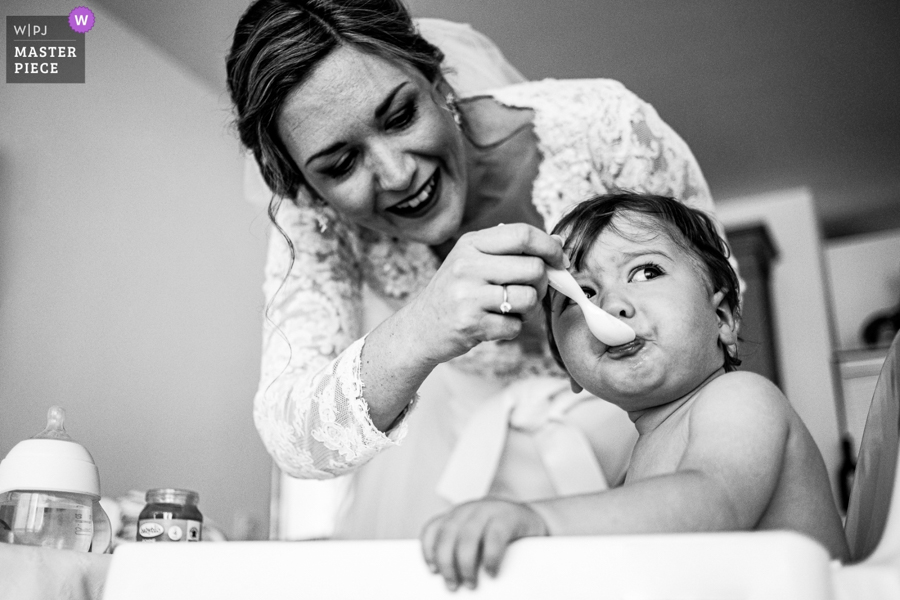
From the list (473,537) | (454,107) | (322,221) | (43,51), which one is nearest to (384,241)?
(322,221)

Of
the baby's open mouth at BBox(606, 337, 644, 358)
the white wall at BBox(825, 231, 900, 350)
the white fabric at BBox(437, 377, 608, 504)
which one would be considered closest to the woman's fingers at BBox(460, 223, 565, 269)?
the baby's open mouth at BBox(606, 337, 644, 358)

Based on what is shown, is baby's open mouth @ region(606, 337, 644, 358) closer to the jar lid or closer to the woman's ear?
the woman's ear

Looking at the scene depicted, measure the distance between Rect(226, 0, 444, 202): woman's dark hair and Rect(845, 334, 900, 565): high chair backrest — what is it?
73 centimetres

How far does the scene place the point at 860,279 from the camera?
12.6ft

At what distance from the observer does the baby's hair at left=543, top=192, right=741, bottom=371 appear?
817 millimetres

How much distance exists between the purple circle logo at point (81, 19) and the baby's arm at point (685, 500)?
183 centimetres

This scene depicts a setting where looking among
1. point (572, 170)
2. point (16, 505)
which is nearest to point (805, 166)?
point (572, 170)

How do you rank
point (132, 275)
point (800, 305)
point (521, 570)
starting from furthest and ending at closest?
point (800, 305) < point (132, 275) < point (521, 570)

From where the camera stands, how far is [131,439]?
1.97 metres

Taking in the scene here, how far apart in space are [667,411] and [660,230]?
188mm

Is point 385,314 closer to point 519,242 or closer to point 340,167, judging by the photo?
point 340,167

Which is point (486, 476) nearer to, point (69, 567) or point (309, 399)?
point (309, 399)

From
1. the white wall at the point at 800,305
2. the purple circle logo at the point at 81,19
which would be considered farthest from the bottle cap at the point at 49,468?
the white wall at the point at 800,305

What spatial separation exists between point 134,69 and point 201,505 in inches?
49.0
